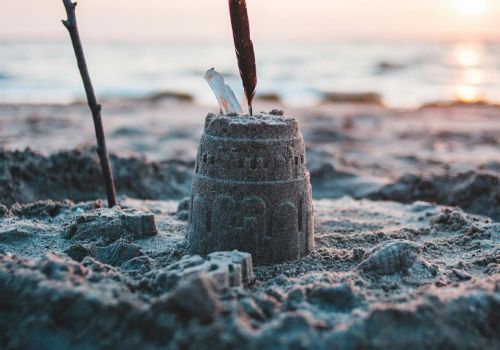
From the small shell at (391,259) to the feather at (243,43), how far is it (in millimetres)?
1311

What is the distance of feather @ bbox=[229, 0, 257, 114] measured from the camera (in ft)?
13.0

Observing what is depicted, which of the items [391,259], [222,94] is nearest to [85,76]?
[222,94]

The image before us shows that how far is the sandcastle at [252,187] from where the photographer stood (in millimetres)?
3721

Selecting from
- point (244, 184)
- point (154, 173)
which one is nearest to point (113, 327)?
point (244, 184)

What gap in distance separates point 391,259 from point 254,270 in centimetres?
87

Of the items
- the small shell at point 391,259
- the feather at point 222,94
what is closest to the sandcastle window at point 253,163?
the feather at point 222,94

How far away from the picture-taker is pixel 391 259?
141 inches

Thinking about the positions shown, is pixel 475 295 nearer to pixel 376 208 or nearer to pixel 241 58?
pixel 241 58

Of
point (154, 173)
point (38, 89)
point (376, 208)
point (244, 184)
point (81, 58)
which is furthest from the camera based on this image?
point (38, 89)

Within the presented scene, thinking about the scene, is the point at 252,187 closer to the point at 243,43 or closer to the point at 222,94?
the point at 222,94

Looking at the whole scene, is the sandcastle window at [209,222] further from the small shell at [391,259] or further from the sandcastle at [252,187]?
the small shell at [391,259]

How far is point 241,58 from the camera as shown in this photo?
407 cm

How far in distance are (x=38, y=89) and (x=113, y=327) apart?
20.3m

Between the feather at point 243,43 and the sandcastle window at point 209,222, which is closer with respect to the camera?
the sandcastle window at point 209,222
